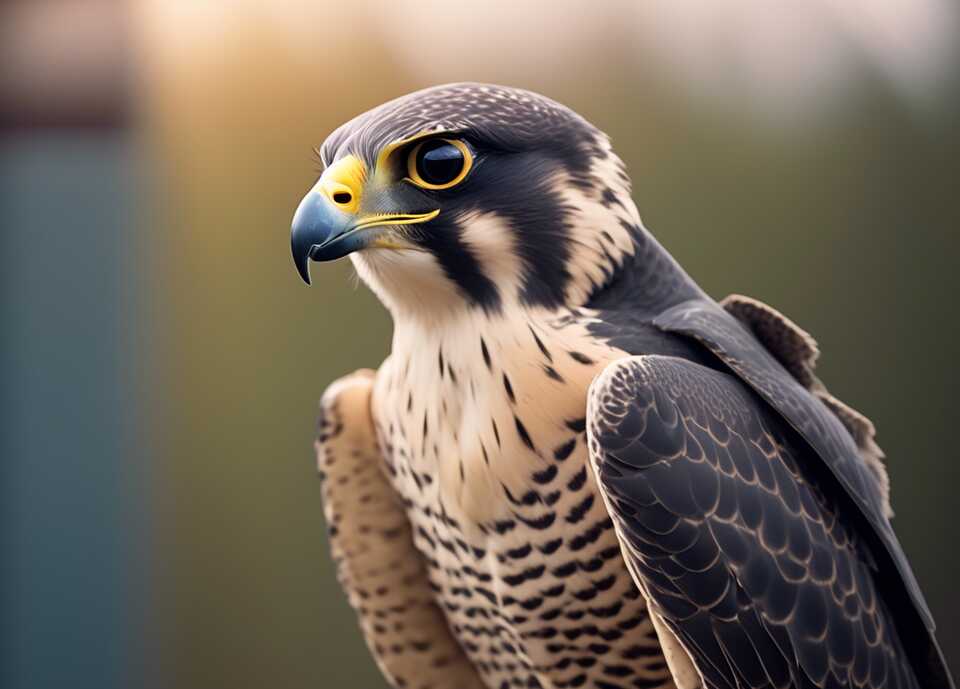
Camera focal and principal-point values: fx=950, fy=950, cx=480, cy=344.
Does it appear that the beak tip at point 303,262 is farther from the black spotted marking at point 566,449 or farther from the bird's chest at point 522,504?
the black spotted marking at point 566,449

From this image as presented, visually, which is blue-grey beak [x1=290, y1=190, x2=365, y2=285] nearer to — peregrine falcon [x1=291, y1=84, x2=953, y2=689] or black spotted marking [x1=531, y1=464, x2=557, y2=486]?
peregrine falcon [x1=291, y1=84, x2=953, y2=689]

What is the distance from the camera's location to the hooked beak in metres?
0.83

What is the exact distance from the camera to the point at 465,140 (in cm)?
86

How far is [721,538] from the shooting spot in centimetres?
82

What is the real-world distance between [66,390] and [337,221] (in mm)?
1874

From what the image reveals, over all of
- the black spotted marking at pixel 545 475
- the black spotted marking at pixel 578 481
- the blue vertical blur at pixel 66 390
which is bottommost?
the black spotted marking at pixel 578 481

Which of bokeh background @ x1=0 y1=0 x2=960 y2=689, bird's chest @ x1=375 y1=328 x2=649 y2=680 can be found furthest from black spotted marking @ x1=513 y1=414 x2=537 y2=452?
bokeh background @ x1=0 y1=0 x2=960 y2=689

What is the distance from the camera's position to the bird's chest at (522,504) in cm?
90

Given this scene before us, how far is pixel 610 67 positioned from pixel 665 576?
5.55 ft

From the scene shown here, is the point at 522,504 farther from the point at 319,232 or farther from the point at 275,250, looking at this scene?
the point at 275,250

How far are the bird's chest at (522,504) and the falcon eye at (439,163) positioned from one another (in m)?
0.19

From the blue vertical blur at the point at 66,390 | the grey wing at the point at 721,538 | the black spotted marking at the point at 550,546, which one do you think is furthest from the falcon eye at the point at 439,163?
the blue vertical blur at the point at 66,390

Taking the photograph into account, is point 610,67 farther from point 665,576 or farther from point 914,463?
point 665,576

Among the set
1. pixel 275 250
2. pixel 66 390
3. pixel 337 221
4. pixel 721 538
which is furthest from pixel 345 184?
pixel 66 390
